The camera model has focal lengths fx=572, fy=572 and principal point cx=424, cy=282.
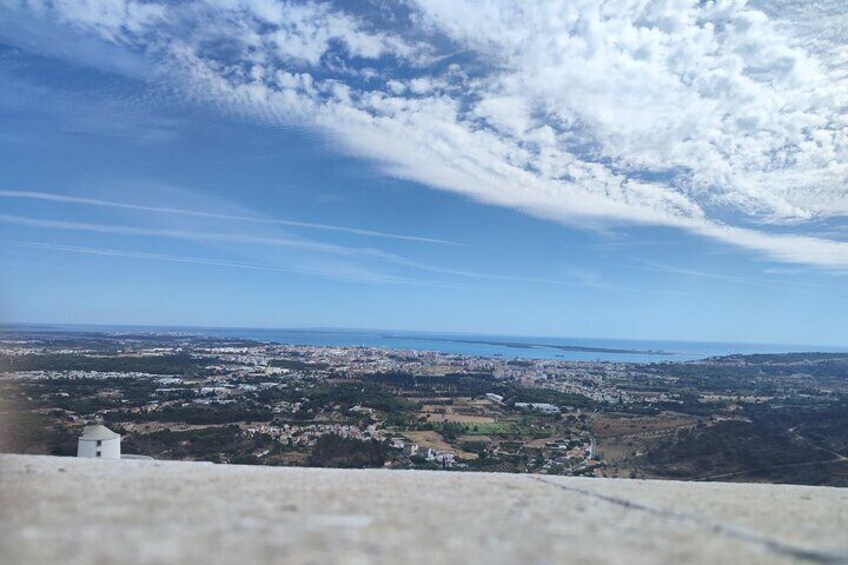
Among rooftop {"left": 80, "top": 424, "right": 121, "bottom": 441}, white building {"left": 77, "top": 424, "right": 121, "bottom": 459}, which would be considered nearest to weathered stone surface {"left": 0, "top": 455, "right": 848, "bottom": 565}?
white building {"left": 77, "top": 424, "right": 121, "bottom": 459}

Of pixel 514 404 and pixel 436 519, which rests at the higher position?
pixel 436 519

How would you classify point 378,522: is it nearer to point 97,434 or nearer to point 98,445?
point 98,445

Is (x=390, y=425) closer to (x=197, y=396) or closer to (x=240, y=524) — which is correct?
(x=197, y=396)

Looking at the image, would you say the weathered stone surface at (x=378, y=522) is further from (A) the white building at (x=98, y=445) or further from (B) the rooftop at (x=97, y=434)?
(B) the rooftop at (x=97, y=434)

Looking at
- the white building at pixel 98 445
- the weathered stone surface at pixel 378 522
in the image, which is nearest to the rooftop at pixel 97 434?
the white building at pixel 98 445

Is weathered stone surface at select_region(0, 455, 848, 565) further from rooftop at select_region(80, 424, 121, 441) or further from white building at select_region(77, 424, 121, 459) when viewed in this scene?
rooftop at select_region(80, 424, 121, 441)

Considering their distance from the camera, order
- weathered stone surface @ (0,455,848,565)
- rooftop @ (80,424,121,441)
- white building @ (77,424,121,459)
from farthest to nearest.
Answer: rooftop @ (80,424,121,441) → white building @ (77,424,121,459) → weathered stone surface @ (0,455,848,565)

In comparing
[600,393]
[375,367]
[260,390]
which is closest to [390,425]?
[260,390]
